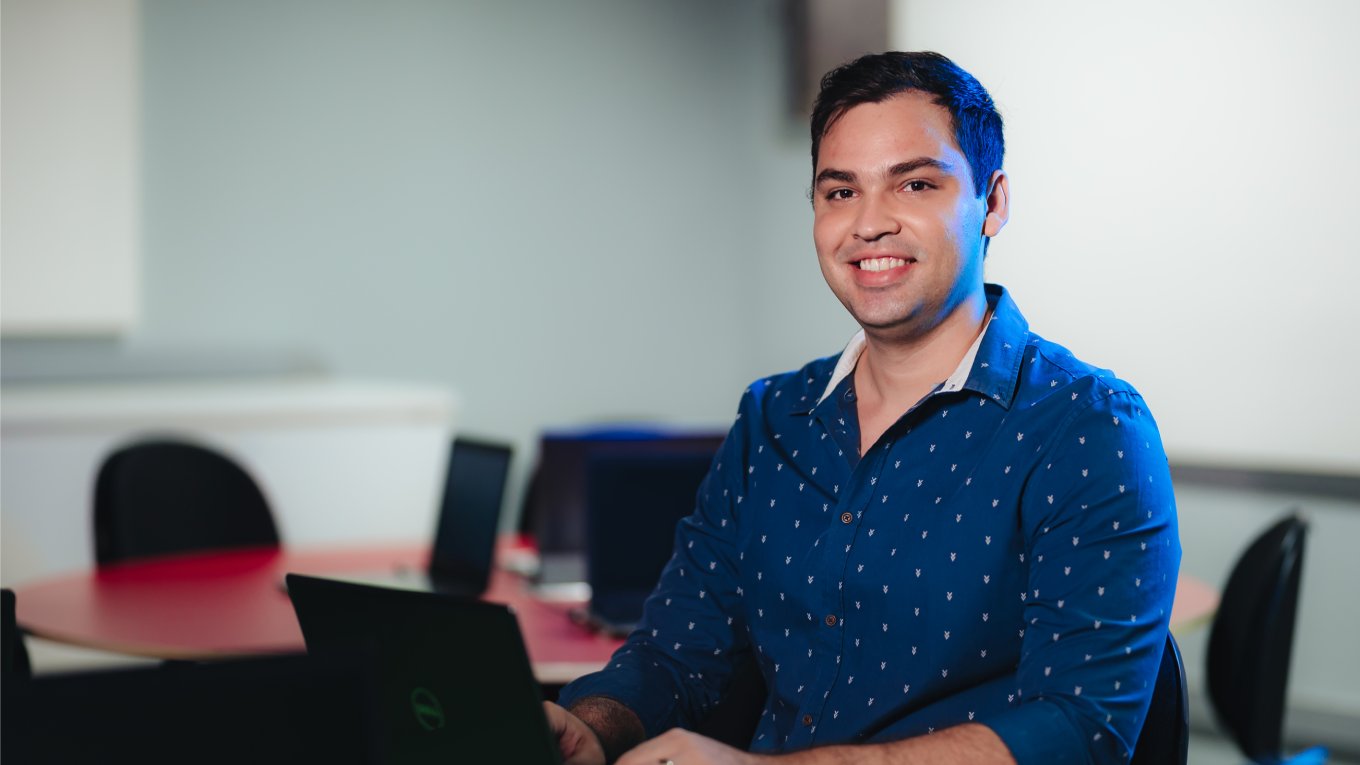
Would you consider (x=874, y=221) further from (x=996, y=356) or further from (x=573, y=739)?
(x=573, y=739)

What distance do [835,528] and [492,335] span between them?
3.66 m

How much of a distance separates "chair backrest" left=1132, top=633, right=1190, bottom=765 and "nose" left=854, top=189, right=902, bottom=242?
558 mm

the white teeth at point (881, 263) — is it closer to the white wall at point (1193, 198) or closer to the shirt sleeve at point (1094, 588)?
the shirt sleeve at point (1094, 588)

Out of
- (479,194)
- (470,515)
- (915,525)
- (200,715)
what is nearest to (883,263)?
(915,525)

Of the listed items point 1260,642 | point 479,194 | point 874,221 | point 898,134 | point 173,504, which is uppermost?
point 898,134

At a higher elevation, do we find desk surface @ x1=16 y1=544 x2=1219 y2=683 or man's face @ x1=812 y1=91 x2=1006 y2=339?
man's face @ x1=812 y1=91 x2=1006 y2=339

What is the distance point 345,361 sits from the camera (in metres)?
4.95

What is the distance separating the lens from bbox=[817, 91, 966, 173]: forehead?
166 cm

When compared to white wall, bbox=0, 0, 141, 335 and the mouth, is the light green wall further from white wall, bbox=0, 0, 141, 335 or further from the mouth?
the mouth

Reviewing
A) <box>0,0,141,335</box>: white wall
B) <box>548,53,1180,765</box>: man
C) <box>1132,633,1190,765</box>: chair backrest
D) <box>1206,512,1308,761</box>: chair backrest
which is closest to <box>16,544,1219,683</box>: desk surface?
<box>1206,512,1308,761</box>: chair backrest

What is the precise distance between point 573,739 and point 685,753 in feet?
0.89

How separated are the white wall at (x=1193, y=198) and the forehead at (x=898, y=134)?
2.61 ft

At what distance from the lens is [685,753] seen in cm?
132

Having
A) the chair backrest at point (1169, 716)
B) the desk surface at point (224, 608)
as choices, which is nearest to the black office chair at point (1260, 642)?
the desk surface at point (224, 608)
